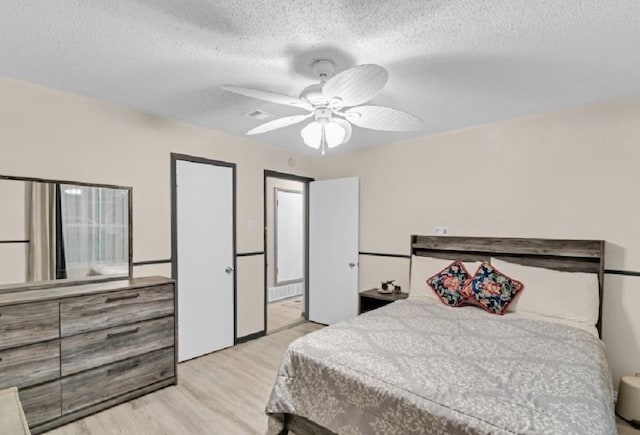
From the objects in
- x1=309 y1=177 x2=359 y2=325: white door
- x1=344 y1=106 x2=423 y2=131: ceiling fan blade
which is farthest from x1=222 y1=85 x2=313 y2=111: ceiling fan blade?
x1=309 y1=177 x2=359 y2=325: white door

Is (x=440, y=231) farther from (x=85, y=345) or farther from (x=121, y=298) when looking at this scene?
(x=85, y=345)

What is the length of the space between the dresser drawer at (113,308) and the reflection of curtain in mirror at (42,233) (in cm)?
42

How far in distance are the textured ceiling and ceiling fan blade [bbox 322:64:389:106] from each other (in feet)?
0.95

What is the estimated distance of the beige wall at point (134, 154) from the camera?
2.35 metres

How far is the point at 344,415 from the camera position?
1.69 metres

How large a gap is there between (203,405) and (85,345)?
0.96 meters

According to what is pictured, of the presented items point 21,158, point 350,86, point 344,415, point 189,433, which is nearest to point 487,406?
point 344,415

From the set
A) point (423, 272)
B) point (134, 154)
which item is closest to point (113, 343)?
point (134, 154)

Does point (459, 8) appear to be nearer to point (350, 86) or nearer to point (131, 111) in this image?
point (350, 86)

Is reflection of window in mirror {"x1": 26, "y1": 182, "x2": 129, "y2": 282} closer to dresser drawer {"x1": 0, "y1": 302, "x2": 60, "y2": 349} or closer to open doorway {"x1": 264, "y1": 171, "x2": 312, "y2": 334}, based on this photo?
dresser drawer {"x1": 0, "y1": 302, "x2": 60, "y2": 349}

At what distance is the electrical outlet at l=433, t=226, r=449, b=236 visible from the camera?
3.52 meters

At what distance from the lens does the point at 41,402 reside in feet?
6.94

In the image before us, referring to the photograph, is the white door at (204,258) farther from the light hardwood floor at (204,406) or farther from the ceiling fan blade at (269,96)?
the ceiling fan blade at (269,96)

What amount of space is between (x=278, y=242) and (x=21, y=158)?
3692 millimetres
